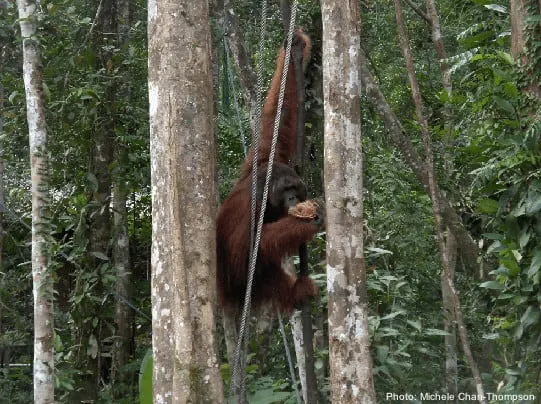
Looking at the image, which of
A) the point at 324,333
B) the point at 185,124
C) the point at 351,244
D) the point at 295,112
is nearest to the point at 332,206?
the point at 351,244

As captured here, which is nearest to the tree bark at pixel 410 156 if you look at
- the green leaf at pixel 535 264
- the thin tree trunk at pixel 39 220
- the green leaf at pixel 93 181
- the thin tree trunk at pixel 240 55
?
the thin tree trunk at pixel 240 55

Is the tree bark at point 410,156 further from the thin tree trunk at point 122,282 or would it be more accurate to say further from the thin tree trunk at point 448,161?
the thin tree trunk at point 122,282

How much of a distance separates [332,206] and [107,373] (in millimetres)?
4750

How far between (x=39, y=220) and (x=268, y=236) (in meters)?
1.67

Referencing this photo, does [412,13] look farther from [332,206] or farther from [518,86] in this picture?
[332,206]

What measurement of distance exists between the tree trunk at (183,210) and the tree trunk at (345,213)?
0.59 meters

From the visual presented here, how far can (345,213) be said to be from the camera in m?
3.75

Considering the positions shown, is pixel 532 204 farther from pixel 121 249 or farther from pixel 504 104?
pixel 121 249

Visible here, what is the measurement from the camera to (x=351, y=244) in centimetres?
372

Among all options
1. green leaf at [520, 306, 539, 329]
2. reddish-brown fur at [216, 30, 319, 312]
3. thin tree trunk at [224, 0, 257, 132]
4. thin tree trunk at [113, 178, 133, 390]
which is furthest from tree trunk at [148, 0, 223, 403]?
thin tree trunk at [113, 178, 133, 390]

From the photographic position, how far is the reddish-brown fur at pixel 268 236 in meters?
5.11

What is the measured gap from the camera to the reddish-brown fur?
511cm

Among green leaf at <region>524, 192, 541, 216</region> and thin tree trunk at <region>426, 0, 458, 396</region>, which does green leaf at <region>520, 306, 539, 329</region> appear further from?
thin tree trunk at <region>426, 0, 458, 396</region>

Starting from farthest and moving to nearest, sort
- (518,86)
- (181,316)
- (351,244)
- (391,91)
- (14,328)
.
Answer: (14,328) → (391,91) → (518,86) → (351,244) → (181,316)
